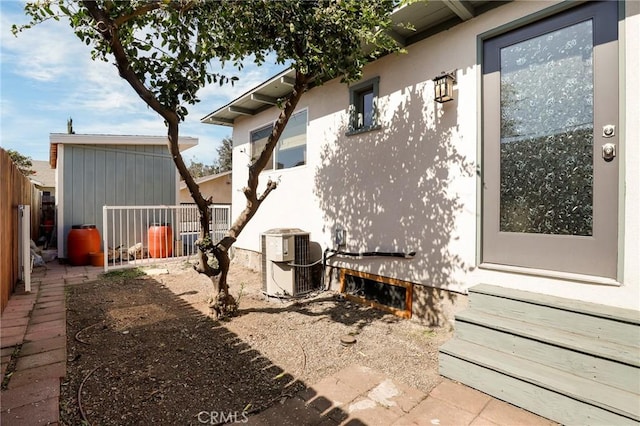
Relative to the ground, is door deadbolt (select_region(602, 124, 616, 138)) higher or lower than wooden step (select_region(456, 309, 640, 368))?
higher

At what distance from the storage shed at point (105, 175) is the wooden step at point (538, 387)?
28.5 ft

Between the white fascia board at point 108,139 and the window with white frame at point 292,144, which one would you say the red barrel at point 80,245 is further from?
the window with white frame at point 292,144

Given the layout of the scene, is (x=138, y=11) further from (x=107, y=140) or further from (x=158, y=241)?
(x=107, y=140)

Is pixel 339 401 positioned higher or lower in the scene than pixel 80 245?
lower

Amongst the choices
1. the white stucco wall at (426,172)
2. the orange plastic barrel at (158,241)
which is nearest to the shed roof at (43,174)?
the orange plastic barrel at (158,241)

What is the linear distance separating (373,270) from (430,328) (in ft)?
3.51

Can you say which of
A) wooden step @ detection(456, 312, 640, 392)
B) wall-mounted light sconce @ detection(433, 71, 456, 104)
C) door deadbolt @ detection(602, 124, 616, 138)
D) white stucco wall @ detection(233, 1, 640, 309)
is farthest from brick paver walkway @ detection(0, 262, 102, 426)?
door deadbolt @ detection(602, 124, 616, 138)

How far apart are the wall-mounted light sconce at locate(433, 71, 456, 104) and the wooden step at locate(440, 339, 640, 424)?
2.49 m

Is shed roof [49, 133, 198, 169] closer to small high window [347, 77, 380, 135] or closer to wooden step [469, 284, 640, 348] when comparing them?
small high window [347, 77, 380, 135]

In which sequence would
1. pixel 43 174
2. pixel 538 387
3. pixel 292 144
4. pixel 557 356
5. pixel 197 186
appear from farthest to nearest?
pixel 43 174 → pixel 292 144 → pixel 197 186 → pixel 557 356 → pixel 538 387

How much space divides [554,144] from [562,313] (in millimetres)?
1449

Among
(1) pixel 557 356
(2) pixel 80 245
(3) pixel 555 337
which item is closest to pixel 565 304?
(3) pixel 555 337

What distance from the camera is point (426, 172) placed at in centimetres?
362

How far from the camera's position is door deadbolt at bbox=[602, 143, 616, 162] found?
237 centimetres
